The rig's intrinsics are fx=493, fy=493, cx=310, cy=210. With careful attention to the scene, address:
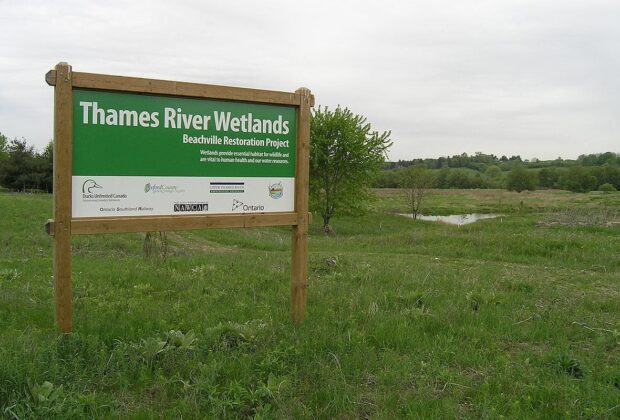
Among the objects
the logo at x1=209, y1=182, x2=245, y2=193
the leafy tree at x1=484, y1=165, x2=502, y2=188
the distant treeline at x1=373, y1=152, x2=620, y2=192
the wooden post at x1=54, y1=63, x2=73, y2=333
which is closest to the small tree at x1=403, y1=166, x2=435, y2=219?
the distant treeline at x1=373, y1=152, x2=620, y2=192

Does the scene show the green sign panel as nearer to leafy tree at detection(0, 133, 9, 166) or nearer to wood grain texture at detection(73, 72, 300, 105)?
wood grain texture at detection(73, 72, 300, 105)

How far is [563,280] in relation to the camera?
8750 millimetres

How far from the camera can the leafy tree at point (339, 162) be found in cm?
3098

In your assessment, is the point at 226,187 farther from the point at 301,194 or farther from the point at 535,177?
the point at 535,177

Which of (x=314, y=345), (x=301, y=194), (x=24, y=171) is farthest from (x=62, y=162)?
(x=24, y=171)

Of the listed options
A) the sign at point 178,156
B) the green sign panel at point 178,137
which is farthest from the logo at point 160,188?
the green sign panel at point 178,137

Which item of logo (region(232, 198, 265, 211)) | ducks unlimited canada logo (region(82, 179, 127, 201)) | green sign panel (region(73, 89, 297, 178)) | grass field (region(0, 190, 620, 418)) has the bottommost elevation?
grass field (region(0, 190, 620, 418))

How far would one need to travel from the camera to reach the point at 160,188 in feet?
15.8

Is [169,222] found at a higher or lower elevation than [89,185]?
lower

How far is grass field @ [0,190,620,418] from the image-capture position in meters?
3.52

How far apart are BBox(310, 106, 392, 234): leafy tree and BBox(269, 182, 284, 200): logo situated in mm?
25229

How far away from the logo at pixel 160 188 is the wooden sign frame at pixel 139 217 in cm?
26

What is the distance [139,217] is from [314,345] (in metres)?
2.03

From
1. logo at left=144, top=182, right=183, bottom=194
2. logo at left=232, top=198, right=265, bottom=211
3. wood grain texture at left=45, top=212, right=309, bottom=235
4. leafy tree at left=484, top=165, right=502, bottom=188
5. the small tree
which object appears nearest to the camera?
wood grain texture at left=45, top=212, right=309, bottom=235
